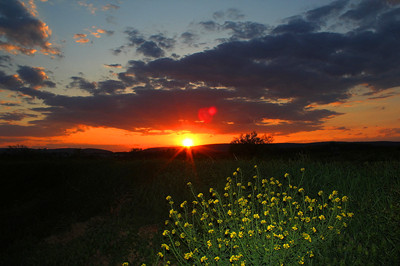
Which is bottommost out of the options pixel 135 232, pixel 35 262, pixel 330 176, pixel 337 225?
Answer: pixel 35 262

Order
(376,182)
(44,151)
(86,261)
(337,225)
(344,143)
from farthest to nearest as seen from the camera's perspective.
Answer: (344,143), (44,151), (376,182), (86,261), (337,225)

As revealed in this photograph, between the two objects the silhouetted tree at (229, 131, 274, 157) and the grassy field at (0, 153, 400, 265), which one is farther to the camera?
the silhouetted tree at (229, 131, 274, 157)

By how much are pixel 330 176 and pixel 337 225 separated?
12.4 feet

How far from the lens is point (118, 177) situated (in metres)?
12.8

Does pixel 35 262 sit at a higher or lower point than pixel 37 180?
lower

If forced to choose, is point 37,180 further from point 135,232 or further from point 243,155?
point 243,155

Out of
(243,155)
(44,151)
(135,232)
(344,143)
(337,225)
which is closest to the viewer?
(337,225)

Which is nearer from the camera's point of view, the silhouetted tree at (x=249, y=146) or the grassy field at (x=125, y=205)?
the grassy field at (x=125, y=205)

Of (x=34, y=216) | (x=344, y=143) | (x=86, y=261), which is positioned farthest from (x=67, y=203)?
(x=344, y=143)

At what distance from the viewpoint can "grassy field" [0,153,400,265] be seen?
6.70m

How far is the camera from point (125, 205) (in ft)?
35.7

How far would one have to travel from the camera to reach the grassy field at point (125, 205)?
6699 mm

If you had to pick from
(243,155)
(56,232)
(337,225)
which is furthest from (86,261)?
(243,155)

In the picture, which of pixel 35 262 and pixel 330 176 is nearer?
pixel 35 262
